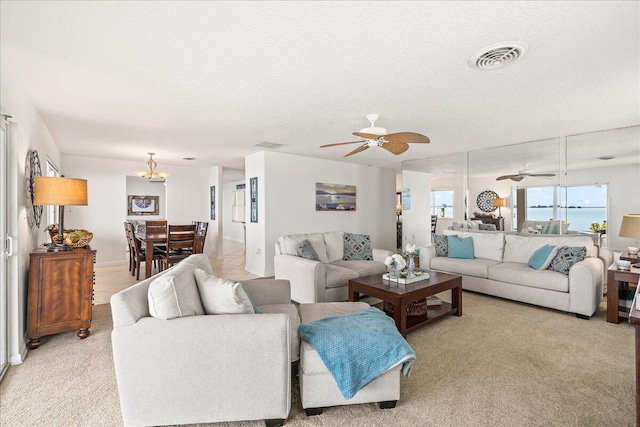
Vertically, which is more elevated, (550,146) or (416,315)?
(550,146)

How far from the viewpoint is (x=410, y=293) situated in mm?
2992

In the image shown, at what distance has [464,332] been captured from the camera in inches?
121

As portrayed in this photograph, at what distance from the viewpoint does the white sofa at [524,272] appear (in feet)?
11.5

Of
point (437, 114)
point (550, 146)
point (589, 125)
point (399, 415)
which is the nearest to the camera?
point (399, 415)

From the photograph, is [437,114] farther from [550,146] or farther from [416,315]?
[550,146]

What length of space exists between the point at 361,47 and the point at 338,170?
4.92m

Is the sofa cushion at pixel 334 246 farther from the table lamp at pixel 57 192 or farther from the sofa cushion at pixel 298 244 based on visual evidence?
the table lamp at pixel 57 192

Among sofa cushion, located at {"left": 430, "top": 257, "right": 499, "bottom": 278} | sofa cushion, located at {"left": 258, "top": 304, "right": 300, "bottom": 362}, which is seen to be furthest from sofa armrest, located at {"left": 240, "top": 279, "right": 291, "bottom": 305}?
sofa cushion, located at {"left": 430, "top": 257, "right": 499, "bottom": 278}

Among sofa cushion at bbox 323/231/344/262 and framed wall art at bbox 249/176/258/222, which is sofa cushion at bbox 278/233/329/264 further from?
framed wall art at bbox 249/176/258/222

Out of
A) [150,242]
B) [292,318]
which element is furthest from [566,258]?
[150,242]

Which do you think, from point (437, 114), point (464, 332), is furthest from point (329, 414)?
point (437, 114)

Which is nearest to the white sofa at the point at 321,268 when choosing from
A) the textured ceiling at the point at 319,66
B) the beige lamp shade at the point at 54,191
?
the textured ceiling at the point at 319,66

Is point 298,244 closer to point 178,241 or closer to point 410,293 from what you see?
point 410,293

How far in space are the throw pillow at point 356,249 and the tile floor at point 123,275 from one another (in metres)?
2.07
